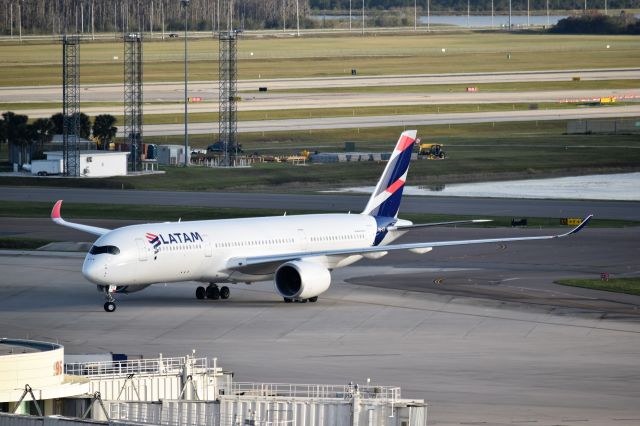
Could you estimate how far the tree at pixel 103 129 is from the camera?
15438 centimetres

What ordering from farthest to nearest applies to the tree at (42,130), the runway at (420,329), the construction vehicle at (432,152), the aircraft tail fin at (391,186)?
the construction vehicle at (432,152) → the tree at (42,130) → the aircraft tail fin at (391,186) → the runway at (420,329)

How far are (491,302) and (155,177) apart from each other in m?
67.1

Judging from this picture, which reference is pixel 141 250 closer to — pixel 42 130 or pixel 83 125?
pixel 42 130

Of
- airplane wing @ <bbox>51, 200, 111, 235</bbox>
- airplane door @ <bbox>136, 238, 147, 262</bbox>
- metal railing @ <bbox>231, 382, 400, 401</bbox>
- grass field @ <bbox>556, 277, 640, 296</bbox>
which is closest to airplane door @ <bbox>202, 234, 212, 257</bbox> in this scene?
airplane door @ <bbox>136, 238, 147, 262</bbox>

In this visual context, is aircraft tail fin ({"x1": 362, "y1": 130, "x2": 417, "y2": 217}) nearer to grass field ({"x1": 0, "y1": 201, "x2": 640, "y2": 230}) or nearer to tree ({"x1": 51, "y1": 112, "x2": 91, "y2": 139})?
grass field ({"x1": 0, "y1": 201, "x2": 640, "y2": 230})

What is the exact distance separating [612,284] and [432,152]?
2926 inches

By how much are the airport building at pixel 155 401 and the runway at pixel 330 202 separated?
6601 cm

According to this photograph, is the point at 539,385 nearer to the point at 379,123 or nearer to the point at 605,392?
the point at 605,392

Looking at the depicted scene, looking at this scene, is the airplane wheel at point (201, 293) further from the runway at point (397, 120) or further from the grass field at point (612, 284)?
the runway at point (397, 120)

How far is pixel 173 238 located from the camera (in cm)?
6638

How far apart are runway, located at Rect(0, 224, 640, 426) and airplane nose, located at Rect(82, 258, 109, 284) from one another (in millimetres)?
1946

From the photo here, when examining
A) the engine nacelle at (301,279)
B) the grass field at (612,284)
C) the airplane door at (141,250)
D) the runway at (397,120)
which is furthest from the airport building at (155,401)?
the runway at (397,120)

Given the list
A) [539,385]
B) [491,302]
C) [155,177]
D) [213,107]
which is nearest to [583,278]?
[491,302]

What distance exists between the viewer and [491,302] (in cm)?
6944
